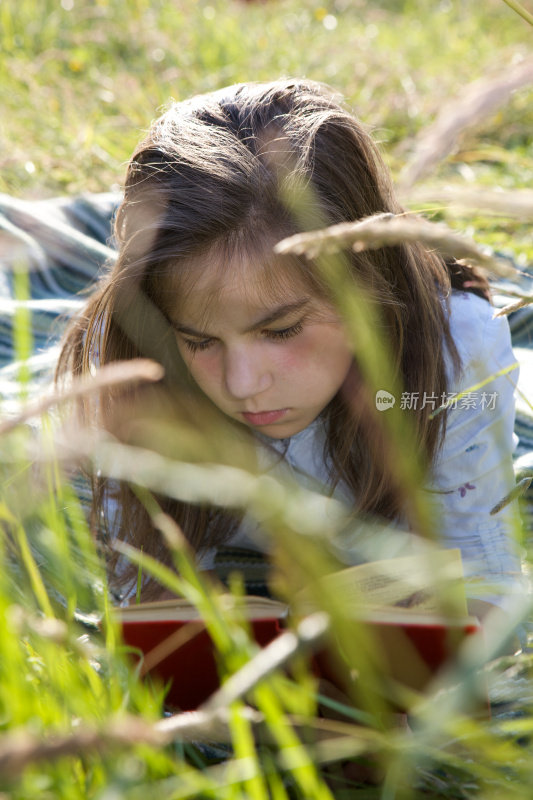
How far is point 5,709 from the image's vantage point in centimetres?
58

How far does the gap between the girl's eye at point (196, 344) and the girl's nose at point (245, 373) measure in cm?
5

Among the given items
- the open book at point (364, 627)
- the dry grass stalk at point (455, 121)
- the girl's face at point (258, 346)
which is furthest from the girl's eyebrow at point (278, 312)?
the dry grass stalk at point (455, 121)

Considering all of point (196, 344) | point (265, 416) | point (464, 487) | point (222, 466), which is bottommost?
point (464, 487)

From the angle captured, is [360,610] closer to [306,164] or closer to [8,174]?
[306,164]

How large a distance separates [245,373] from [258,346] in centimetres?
4

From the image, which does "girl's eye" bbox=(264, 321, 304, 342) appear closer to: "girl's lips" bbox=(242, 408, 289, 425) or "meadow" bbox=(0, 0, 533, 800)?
"girl's lips" bbox=(242, 408, 289, 425)

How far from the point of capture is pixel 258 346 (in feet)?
3.64

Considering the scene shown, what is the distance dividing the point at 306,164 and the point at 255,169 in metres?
0.07

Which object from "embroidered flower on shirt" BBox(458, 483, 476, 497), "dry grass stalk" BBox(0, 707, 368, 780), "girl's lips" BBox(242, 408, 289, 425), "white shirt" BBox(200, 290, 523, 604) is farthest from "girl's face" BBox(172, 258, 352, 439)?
"dry grass stalk" BBox(0, 707, 368, 780)

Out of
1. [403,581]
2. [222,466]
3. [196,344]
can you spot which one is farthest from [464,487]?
[222,466]

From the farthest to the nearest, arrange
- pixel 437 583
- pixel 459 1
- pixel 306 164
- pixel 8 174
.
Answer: pixel 459 1 → pixel 8 174 → pixel 306 164 → pixel 437 583

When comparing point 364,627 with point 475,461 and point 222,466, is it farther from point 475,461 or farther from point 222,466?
point 475,461

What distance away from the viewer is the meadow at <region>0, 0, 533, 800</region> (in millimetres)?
457

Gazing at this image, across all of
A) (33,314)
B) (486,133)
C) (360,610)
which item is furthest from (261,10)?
(360,610)
